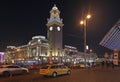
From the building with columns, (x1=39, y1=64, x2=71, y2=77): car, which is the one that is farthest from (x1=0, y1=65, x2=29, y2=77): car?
the building with columns

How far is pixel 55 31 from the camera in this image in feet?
388

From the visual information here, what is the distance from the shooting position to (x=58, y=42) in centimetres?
11856

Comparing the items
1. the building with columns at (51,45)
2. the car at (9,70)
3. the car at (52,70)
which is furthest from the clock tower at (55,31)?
the car at (52,70)

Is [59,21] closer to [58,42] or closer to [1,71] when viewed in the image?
[58,42]

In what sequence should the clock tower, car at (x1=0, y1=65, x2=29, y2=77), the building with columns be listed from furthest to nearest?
the clock tower
the building with columns
car at (x1=0, y1=65, x2=29, y2=77)

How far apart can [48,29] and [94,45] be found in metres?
33.9

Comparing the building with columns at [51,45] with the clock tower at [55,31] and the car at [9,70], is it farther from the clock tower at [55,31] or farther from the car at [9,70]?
the car at [9,70]

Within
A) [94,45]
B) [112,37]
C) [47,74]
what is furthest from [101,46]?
[47,74]

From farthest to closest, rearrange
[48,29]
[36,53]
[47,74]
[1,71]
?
[48,29] < [36,53] < [1,71] < [47,74]

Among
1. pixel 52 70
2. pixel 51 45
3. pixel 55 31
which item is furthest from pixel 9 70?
pixel 55 31

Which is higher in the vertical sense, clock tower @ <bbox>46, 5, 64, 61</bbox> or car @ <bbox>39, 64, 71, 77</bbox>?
clock tower @ <bbox>46, 5, 64, 61</bbox>

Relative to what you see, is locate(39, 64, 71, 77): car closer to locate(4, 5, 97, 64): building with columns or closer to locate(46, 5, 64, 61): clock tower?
locate(4, 5, 97, 64): building with columns

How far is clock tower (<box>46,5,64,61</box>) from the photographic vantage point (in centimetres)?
11610

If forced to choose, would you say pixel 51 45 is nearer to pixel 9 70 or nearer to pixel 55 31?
pixel 55 31
